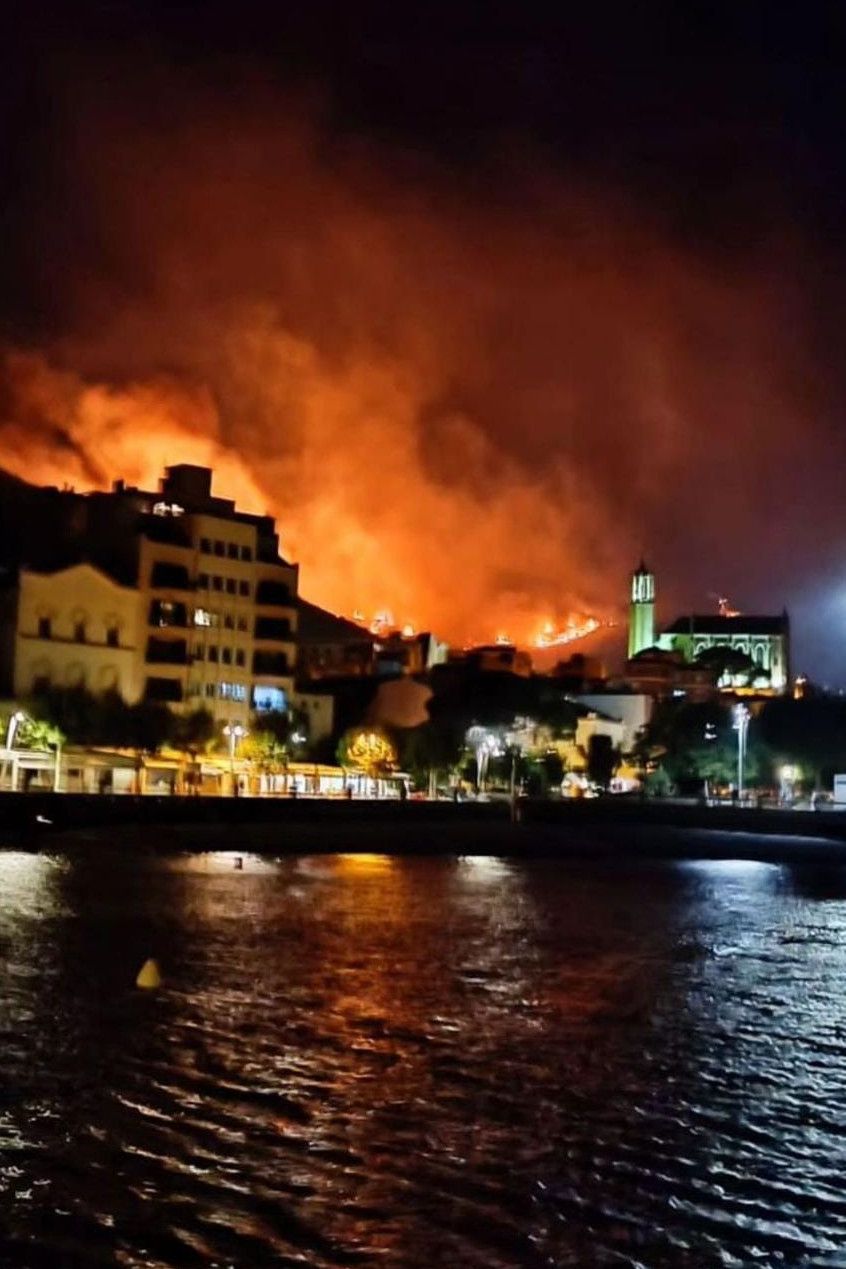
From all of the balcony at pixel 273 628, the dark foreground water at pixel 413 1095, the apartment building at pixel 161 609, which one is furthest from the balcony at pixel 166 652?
the dark foreground water at pixel 413 1095

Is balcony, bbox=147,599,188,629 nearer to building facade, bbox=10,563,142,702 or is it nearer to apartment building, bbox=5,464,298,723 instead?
apartment building, bbox=5,464,298,723

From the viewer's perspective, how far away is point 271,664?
107062 millimetres

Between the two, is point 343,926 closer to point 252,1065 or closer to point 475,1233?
point 252,1065

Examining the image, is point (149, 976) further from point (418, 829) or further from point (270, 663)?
point (270, 663)

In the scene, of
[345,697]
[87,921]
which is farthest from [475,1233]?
[345,697]

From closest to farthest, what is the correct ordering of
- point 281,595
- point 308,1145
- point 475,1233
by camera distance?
point 475,1233 → point 308,1145 → point 281,595

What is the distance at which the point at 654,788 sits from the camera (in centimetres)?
14050

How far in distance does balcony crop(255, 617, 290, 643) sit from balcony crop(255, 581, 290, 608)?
1.05m

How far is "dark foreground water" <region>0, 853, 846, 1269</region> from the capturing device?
494 inches

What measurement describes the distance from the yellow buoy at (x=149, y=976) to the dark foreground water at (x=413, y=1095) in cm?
32

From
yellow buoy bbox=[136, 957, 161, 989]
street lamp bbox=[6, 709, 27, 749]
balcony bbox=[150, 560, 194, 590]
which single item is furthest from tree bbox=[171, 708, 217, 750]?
yellow buoy bbox=[136, 957, 161, 989]

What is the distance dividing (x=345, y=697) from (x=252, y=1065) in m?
121

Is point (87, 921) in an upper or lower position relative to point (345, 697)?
lower

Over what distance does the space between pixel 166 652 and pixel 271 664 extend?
Result: 1038cm
